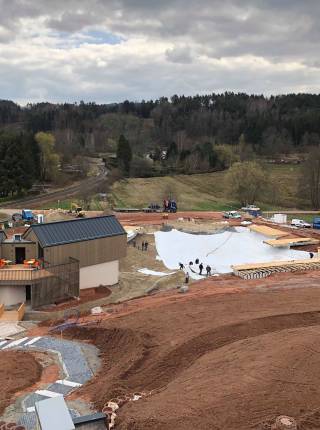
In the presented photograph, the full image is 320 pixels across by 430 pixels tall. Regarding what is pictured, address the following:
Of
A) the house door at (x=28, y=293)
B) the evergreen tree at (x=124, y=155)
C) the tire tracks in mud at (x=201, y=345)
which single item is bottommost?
the house door at (x=28, y=293)

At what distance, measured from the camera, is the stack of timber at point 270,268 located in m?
36.1

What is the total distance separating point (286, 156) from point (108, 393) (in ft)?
437

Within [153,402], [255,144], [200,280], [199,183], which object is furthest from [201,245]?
[255,144]

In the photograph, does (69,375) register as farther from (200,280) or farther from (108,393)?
(200,280)

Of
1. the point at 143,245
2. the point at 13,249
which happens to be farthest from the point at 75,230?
the point at 143,245

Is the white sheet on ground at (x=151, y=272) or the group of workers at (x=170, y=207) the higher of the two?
the group of workers at (x=170, y=207)

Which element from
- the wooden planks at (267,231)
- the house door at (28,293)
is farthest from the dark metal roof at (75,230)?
the wooden planks at (267,231)

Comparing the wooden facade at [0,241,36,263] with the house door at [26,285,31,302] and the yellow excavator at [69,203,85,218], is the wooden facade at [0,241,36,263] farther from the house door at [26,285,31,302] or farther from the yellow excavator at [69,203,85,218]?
the yellow excavator at [69,203,85,218]

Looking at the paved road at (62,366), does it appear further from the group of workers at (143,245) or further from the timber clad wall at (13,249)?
the group of workers at (143,245)

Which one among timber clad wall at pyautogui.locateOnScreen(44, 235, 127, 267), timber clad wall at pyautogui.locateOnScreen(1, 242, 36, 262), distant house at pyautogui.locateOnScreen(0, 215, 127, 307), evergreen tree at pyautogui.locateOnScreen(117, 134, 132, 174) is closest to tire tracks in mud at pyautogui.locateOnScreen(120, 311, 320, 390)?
distant house at pyautogui.locateOnScreen(0, 215, 127, 307)

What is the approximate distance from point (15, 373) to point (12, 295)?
12.3 meters

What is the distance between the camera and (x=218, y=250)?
151 ft

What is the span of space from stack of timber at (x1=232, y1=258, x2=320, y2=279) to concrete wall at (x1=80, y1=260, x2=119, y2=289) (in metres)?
8.72

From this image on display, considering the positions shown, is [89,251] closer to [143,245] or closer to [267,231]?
[143,245]
